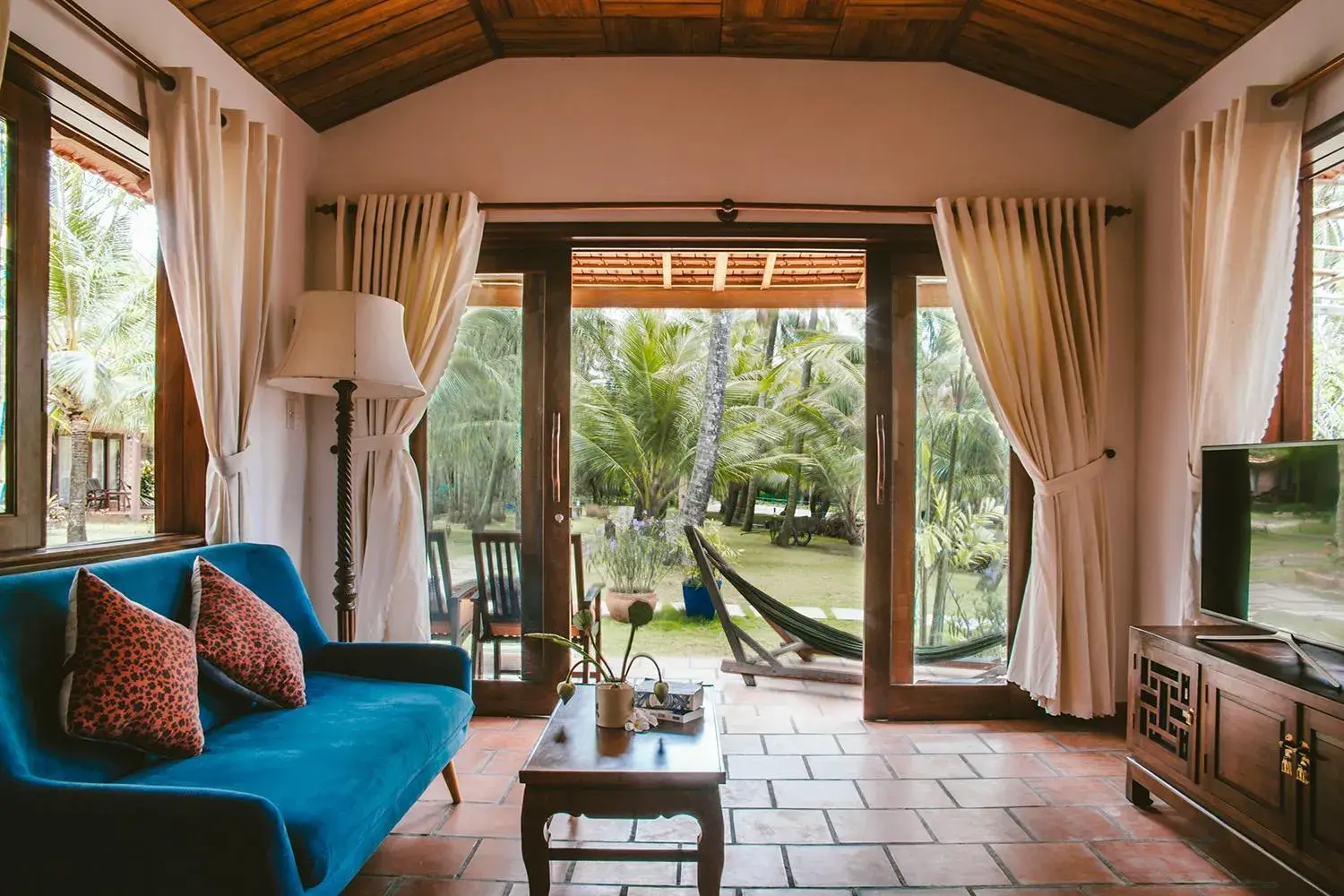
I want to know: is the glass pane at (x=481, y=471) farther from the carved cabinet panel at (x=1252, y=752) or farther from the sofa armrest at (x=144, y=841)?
the carved cabinet panel at (x=1252, y=752)

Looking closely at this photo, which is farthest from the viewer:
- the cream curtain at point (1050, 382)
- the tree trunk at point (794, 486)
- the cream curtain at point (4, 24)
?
the tree trunk at point (794, 486)

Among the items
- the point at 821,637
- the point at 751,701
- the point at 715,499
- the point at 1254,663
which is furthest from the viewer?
the point at 715,499

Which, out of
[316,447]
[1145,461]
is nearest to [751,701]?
[1145,461]

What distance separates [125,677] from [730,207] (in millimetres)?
2463

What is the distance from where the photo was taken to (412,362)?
3.05 metres

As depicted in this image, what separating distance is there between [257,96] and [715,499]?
4.50 metres

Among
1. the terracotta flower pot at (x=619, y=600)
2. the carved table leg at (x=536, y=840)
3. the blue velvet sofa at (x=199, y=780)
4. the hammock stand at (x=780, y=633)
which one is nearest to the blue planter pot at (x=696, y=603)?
the terracotta flower pot at (x=619, y=600)

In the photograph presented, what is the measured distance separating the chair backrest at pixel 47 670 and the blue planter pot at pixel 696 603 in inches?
163

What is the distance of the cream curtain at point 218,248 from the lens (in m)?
2.26

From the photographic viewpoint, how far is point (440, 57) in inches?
119

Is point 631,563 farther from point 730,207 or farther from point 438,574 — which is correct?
point 730,207

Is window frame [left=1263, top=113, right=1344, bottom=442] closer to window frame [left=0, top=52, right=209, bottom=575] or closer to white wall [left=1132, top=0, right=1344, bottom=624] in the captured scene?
white wall [left=1132, top=0, right=1344, bottom=624]

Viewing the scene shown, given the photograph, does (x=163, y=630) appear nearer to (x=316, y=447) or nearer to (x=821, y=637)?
(x=316, y=447)

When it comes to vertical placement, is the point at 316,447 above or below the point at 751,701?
above
